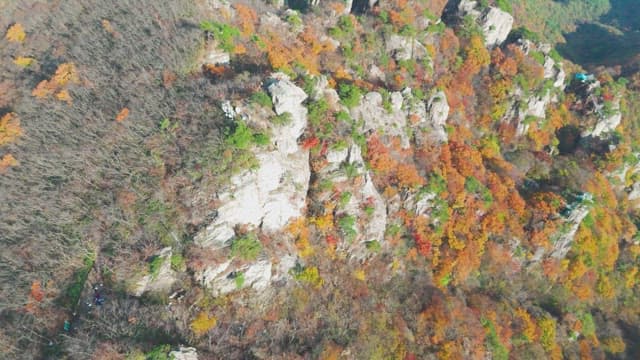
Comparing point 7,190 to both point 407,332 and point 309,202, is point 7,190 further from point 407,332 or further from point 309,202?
point 407,332

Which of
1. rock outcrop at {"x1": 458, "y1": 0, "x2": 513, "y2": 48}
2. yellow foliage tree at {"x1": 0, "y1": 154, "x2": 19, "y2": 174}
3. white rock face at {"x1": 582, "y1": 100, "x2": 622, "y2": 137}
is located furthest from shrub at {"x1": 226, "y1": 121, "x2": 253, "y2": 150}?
white rock face at {"x1": 582, "y1": 100, "x2": 622, "y2": 137}

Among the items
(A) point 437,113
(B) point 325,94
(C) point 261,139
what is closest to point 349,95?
(B) point 325,94

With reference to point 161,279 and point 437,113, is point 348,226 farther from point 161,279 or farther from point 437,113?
point 437,113

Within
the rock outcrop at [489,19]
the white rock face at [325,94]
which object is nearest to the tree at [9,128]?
the white rock face at [325,94]

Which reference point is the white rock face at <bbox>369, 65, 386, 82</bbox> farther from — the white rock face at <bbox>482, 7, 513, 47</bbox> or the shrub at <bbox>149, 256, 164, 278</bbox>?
the shrub at <bbox>149, 256, 164, 278</bbox>

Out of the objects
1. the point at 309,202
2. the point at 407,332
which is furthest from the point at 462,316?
the point at 309,202
